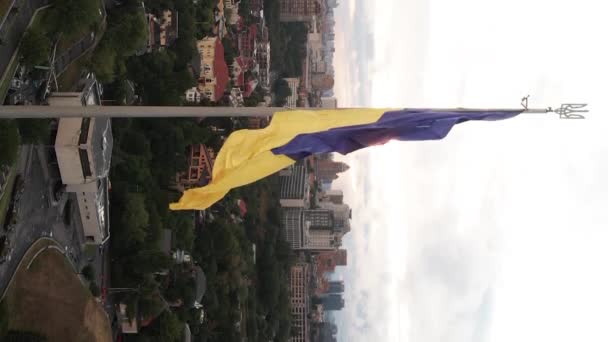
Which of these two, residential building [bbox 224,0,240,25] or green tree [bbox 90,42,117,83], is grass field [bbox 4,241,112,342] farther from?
residential building [bbox 224,0,240,25]

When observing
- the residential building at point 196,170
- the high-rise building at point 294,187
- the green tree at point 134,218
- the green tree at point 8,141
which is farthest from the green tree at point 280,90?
the green tree at point 8,141

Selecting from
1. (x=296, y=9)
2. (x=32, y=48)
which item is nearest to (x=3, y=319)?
(x=32, y=48)

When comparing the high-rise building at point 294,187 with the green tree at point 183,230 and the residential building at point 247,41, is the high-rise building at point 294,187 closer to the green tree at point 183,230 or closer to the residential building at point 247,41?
the residential building at point 247,41

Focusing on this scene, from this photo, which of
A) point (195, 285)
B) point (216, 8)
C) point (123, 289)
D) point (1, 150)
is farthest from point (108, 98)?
point (216, 8)

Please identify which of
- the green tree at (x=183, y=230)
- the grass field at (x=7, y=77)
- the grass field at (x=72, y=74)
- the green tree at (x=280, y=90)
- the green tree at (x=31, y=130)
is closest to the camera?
the grass field at (x=7, y=77)

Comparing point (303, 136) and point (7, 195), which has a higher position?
point (303, 136)

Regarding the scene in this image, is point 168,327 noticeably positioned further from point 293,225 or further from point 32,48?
point 293,225
